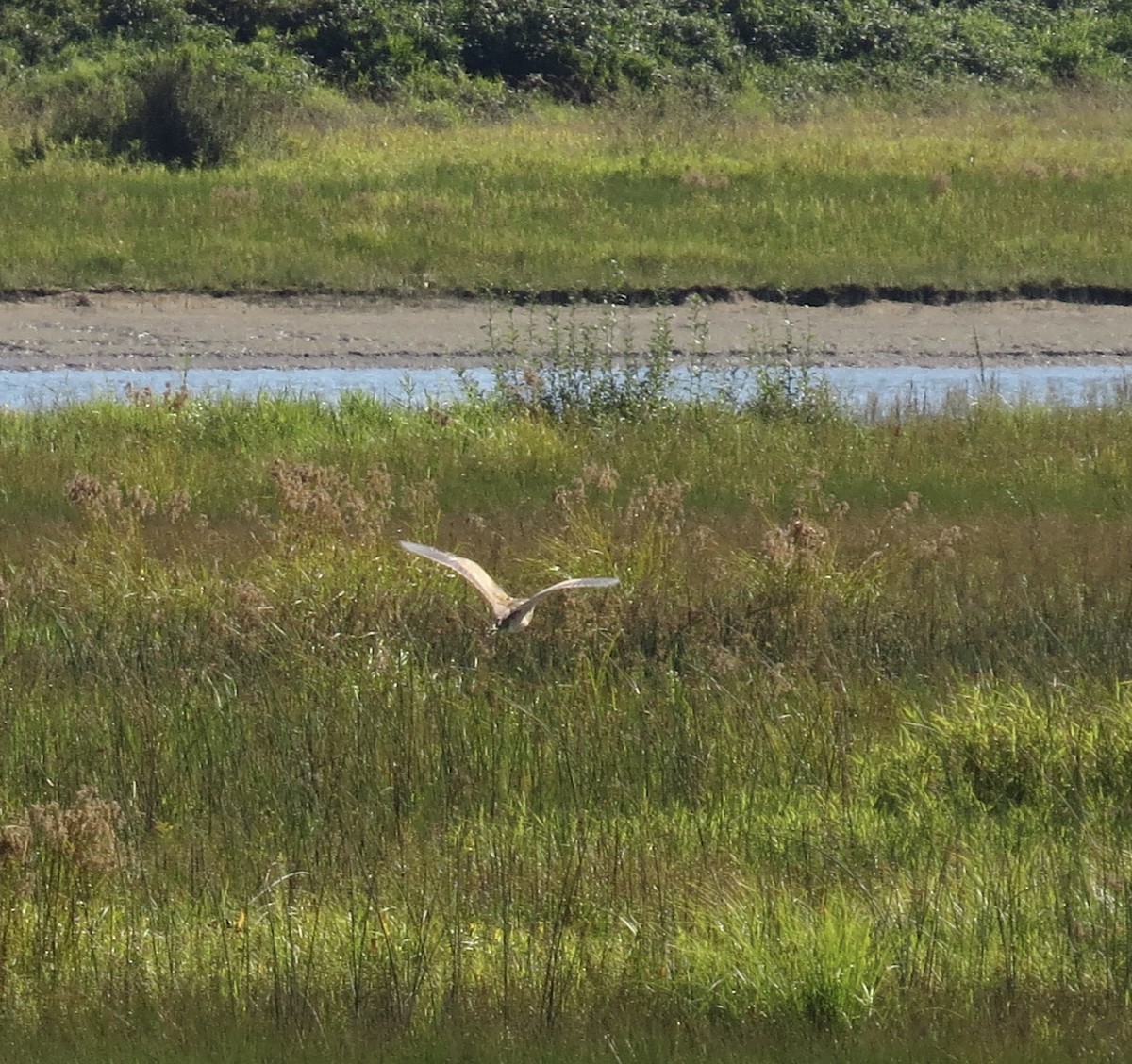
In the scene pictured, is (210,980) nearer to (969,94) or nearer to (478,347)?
(478,347)

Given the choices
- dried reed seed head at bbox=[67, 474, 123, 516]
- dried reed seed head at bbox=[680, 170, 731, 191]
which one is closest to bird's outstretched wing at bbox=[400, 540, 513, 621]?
dried reed seed head at bbox=[67, 474, 123, 516]

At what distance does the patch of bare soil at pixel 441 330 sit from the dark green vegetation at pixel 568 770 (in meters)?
6.95

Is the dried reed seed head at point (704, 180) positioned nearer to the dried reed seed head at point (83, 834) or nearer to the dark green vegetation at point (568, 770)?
the dark green vegetation at point (568, 770)

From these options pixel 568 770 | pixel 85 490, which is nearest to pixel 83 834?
pixel 568 770

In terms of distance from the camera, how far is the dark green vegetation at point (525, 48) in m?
27.8

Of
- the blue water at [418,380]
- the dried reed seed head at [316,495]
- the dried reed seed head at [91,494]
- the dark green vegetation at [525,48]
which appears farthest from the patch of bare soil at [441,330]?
the dried reed seed head at [91,494]

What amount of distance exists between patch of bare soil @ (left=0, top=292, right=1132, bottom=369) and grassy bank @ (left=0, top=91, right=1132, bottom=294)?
0.34 m

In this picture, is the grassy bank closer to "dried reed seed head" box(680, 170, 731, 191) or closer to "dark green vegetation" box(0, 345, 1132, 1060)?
"dried reed seed head" box(680, 170, 731, 191)

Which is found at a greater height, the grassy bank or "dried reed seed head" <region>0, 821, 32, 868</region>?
"dried reed seed head" <region>0, 821, 32, 868</region>

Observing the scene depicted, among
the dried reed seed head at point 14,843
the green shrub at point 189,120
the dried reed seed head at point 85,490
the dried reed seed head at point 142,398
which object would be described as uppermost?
the dried reed seed head at point 14,843

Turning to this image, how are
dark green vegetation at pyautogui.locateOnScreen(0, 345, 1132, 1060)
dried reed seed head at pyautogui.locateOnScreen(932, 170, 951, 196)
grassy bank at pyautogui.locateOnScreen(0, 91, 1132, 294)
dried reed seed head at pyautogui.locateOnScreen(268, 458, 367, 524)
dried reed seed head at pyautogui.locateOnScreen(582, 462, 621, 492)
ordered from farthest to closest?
dried reed seed head at pyautogui.locateOnScreen(932, 170, 951, 196) < grassy bank at pyautogui.locateOnScreen(0, 91, 1132, 294) < dried reed seed head at pyautogui.locateOnScreen(582, 462, 621, 492) < dried reed seed head at pyautogui.locateOnScreen(268, 458, 367, 524) < dark green vegetation at pyautogui.locateOnScreen(0, 345, 1132, 1060)

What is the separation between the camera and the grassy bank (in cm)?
1850

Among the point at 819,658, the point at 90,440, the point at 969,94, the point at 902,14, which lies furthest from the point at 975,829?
the point at 902,14

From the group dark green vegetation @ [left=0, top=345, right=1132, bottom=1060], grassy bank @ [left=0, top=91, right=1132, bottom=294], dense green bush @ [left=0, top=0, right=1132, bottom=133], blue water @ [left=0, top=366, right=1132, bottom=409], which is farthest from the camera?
dense green bush @ [left=0, top=0, right=1132, bottom=133]
